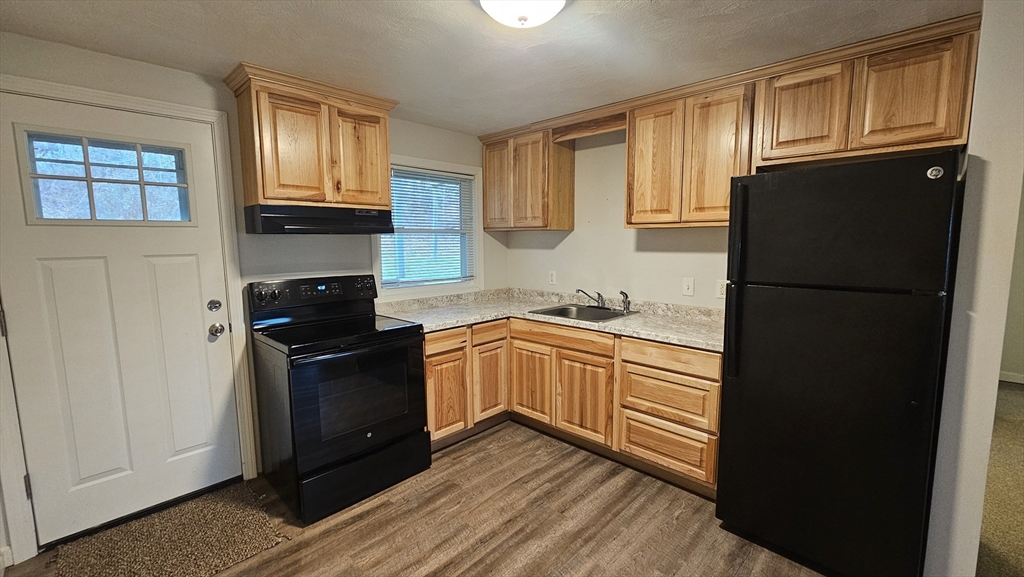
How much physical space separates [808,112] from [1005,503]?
94.6 inches

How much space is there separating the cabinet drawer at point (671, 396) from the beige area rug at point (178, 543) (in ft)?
6.71

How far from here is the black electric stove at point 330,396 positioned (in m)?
2.16

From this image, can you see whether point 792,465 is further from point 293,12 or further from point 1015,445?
point 293,12

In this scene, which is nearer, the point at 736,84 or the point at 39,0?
the point at 39,0

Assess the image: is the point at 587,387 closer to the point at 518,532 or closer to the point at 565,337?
the point at 565,337

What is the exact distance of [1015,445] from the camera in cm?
296

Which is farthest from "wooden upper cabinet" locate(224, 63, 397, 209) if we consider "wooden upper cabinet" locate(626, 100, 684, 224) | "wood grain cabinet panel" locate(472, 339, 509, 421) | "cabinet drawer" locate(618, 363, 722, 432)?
"cabinet drawer" locate(618, 363, 722, 432)

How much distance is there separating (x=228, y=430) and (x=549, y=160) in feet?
9.16

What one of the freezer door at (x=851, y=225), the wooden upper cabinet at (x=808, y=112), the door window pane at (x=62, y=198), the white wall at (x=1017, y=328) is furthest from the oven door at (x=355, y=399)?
the white wall at (x=1017, y=328)

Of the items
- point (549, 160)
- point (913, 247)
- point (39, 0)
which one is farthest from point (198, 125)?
point (913, 247)

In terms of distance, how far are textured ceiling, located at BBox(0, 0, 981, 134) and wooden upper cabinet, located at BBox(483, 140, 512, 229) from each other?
106 centimetres

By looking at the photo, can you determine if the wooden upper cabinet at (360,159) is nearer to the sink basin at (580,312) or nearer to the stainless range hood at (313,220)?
the stainless range hood at (313,220)

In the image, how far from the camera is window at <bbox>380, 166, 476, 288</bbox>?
10.7 ft

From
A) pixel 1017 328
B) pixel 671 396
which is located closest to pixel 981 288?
pixel 671 396
